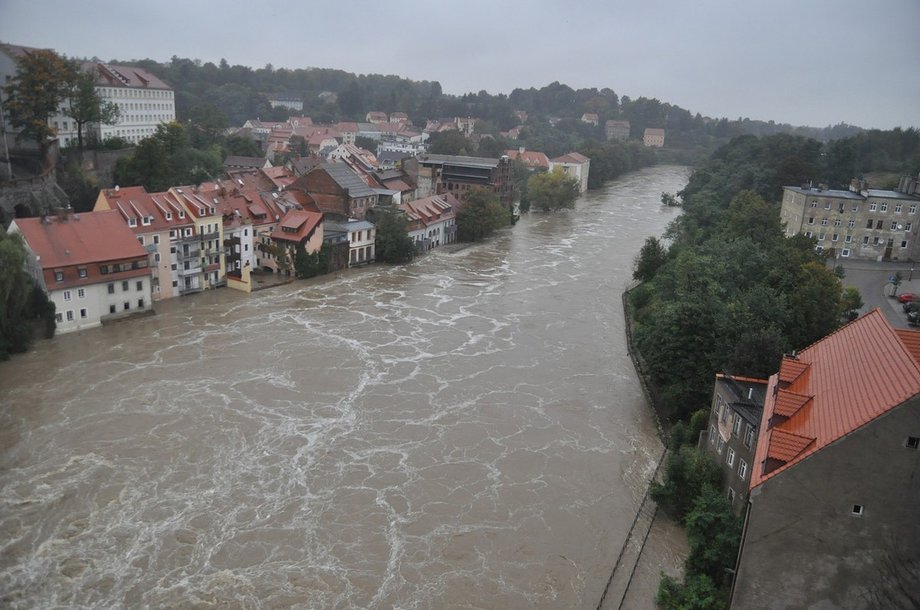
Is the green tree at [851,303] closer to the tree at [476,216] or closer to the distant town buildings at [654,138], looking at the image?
the tree at [476,216]

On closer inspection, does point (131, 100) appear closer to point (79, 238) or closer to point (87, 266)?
point (79, 238)

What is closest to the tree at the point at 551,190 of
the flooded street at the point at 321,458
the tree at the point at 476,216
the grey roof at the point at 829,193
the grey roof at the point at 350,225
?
the tree at the point at 476,216

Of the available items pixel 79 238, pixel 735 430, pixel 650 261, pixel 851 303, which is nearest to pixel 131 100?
pixel 79 238

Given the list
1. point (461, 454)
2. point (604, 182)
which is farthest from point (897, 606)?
point (604, 182)

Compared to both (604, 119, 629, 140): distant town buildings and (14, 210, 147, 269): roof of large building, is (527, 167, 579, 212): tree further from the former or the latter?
(604, 119, 629, 140): distant town buildings

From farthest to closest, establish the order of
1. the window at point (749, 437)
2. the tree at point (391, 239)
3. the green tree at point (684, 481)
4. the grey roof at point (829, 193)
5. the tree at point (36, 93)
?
1. the tree at point (391, 239)
2. the grey roof at point (829, 193)
3. the tree at point (36, 93)
4. the green tree at point (684, 481)
5. the window at point (749, 437)

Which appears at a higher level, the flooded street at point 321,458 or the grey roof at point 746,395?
the grey roof at point 746,395
